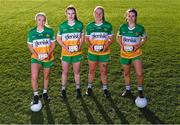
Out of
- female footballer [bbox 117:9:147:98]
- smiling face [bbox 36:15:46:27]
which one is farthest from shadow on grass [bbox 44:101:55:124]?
female footballer [bbox 117:9:147:98]

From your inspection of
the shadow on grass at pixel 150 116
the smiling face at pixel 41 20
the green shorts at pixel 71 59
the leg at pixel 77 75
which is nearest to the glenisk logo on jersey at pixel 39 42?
the smiling face at pixel 41 20

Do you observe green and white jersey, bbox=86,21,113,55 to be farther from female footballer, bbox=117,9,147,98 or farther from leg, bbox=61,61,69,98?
leg, bbox=61,61,69,98

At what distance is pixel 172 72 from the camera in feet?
37.2

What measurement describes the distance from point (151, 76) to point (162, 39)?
5124 mm

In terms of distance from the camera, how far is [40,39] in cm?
879

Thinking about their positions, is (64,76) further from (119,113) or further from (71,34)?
(119,113)

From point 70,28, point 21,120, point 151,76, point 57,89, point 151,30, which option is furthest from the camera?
point 151,30

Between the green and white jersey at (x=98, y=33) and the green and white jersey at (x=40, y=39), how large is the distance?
1.00 m

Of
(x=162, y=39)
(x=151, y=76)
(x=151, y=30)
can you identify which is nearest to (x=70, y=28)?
(x=151, y=76)

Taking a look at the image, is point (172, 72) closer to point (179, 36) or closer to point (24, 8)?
point (179, 36)

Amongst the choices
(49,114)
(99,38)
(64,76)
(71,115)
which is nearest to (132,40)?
(99,38)

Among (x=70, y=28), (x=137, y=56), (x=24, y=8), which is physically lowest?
(x=24, y=8)

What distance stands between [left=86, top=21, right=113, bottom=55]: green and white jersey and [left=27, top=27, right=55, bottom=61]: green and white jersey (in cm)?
100

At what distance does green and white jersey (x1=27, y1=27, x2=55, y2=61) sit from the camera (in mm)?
8758
